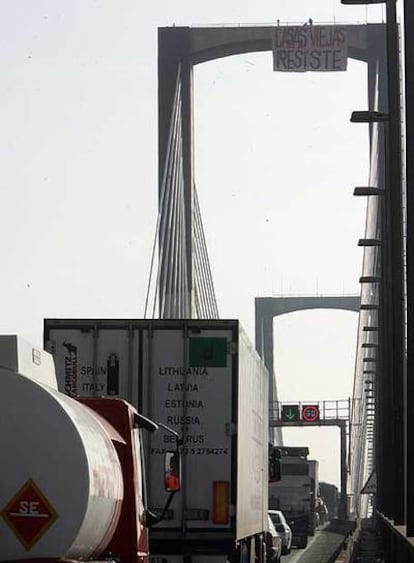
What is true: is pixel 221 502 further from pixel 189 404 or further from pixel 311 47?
pixel 311 47

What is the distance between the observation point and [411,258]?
22891 mm

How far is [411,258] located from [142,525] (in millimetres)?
10733

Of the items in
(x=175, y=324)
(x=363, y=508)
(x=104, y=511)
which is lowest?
(x=363, y=508)

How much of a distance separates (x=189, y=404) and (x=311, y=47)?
43389 mm

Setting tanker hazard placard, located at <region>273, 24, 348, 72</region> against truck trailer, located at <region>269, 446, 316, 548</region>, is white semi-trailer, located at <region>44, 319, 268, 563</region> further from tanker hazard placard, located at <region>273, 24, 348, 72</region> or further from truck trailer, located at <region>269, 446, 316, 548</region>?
tanker hazard placard, located at <region>273, 24, 348, 72</region>

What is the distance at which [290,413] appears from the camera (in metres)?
93.2

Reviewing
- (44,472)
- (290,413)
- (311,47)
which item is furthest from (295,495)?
(44,472)

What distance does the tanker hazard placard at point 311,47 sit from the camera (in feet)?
193

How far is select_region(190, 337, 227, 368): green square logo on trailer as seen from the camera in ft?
60.1

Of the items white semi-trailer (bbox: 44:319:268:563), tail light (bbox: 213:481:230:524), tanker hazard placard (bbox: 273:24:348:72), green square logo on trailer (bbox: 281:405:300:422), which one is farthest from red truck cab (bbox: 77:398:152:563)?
green square logo on trailer (bbox: 281:405:300:422)

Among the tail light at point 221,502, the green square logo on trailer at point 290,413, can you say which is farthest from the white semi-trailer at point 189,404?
the green square logo on trailer at point 290,413

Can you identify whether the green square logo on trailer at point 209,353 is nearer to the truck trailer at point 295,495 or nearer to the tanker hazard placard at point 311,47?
the truck trailer at point 295,495

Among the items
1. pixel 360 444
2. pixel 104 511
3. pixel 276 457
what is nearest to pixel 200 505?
pixel 104 511

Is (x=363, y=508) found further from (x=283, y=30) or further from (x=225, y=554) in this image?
(x=225, y=554)
